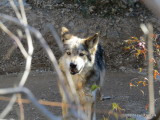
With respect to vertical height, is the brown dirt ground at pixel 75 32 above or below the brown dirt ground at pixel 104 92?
above

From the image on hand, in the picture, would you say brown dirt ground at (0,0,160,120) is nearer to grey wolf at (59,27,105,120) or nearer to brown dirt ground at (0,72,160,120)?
brown dirt ground at (0,72,160,120)

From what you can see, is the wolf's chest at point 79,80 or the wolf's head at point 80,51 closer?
the wolf's head at point 80,51

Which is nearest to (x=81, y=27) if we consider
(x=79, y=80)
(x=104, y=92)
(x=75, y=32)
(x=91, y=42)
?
(x=75, y=32)

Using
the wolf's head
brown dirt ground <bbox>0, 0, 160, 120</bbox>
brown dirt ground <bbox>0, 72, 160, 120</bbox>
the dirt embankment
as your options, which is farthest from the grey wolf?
the dirt embankment

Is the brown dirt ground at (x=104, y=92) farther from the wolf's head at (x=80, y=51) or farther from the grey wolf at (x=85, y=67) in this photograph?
the wolf's head at (x=80, y=51)

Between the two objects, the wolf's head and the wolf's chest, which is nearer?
the wolf's head

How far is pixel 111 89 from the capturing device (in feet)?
26.6

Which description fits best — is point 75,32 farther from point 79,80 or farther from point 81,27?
point 79,80

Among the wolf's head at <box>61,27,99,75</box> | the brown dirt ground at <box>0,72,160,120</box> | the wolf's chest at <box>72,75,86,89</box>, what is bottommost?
the brown dirt ground at <box>0,72,160,120</box>

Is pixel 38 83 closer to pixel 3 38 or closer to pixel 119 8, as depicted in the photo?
pixel 3 38

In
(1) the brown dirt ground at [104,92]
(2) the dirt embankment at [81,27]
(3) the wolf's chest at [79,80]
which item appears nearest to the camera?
(3) the wolf's chest at [79,80]

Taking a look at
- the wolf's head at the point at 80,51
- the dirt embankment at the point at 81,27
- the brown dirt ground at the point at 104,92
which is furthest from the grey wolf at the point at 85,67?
the dirt embankment at the point at 81,27

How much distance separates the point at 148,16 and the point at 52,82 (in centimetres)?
358

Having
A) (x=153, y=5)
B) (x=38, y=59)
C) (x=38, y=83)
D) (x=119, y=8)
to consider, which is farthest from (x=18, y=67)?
(x=153, y=5)
